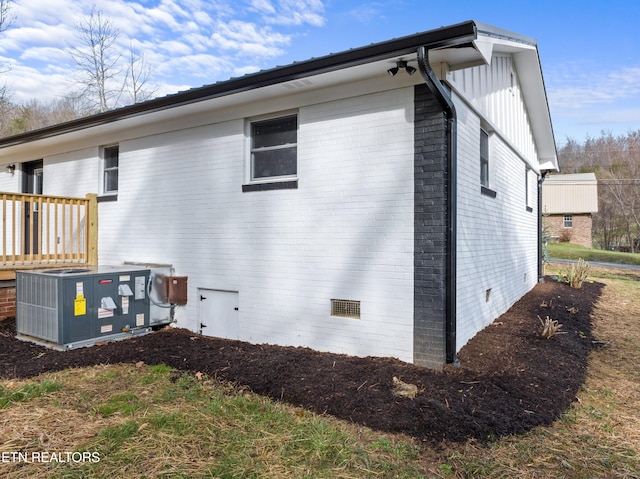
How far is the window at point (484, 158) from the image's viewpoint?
22.1 ft

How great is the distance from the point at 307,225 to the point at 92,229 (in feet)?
15.6

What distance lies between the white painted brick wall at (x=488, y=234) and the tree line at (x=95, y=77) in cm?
2102

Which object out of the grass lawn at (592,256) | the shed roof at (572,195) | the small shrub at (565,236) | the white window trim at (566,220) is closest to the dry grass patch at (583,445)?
the grass lawn at (592,256)

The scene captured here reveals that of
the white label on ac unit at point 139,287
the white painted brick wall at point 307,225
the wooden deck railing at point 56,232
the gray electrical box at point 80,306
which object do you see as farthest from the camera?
the wooden deck railing at point 56,232

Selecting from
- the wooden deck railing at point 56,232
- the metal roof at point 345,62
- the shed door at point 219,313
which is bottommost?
the shed door at point 219,313

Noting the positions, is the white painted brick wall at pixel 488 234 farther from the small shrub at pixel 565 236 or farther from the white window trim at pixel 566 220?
the white window trim at pixel 566 220

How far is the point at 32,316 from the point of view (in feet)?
19.3

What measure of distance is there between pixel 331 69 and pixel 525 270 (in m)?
7.71

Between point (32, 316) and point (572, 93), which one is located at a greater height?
point (572, 93)

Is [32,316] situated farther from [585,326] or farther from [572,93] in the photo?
[572,93]

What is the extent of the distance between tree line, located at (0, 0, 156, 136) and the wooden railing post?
16553 mm

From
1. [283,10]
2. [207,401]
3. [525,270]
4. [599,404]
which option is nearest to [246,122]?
[283,10]

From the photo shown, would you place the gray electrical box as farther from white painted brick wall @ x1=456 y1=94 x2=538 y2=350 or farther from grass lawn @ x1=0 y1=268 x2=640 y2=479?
white painted brick wall @ x1=456 y1=94 x2=538 y2=350

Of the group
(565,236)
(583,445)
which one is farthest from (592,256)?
(583,445)
